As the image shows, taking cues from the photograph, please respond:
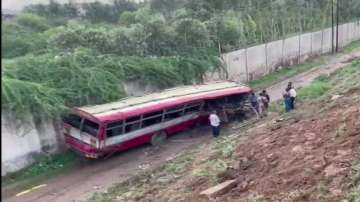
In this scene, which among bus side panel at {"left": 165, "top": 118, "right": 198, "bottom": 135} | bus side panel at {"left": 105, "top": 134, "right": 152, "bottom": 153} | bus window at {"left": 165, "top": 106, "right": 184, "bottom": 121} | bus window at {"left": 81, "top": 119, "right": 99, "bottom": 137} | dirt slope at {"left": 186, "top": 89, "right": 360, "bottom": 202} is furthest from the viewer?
bus side panel at {"left": 165, "top": 118, "right": 198, "bottom": 135}

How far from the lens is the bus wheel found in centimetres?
1764

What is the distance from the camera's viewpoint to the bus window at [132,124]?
637 inches

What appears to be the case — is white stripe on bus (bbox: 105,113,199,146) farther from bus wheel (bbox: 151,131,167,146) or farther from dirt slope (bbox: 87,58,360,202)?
dirt slope (bbox: 87,58,360,202)

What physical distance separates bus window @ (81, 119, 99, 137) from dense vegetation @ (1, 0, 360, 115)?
40.2 inches

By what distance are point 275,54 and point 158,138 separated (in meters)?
16.5

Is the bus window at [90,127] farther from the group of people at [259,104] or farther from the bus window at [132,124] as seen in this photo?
the group of people at [259,104]

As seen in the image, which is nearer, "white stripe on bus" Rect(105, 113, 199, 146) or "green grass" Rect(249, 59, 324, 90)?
"white stripe on bus" Rect(105, 113, 199, 146)

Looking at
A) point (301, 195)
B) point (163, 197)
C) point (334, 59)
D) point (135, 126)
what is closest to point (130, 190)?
point (163, 197)

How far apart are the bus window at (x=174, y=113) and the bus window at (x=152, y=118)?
1.31ft

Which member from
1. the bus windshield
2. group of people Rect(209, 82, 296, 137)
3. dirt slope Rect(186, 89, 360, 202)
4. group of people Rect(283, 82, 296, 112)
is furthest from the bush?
dirt slope Rect(186, 89, 360, 202)

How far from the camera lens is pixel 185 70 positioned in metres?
22.6

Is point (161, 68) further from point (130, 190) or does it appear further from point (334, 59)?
point (334, 59)

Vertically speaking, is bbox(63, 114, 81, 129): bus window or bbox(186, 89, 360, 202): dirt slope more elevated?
bbox(186, 89, 360, 202): dirt slope

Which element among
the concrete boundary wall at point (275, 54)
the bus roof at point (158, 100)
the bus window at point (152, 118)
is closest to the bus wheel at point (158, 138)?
the bus window at point (152, 118)
